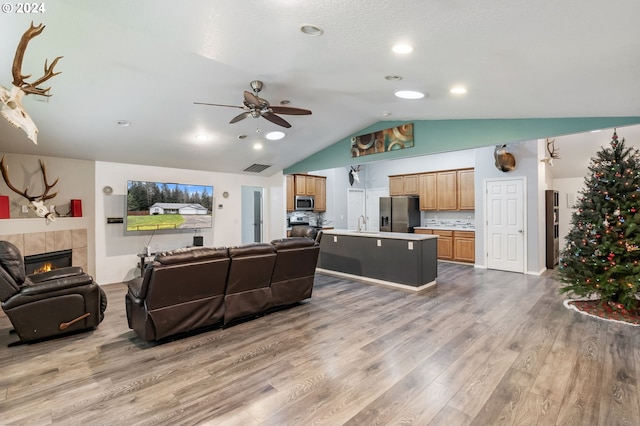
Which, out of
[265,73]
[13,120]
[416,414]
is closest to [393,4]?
[265,73]

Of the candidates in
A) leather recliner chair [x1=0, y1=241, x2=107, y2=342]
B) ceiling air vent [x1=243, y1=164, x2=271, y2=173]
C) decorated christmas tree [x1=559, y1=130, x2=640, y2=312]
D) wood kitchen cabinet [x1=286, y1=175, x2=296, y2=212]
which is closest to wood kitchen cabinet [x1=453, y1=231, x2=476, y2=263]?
decorated christmas tree [x1=559, y1=130, x2=640, y2=312]

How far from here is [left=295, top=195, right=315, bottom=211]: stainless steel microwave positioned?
8289 millimetres

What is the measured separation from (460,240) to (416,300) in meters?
3.53

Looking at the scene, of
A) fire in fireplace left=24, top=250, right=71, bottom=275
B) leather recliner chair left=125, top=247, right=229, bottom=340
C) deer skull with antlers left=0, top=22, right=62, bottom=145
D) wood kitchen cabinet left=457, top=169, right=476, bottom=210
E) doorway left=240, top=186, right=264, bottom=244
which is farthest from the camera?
doorway left=240, top=186, right=264, bottom=244

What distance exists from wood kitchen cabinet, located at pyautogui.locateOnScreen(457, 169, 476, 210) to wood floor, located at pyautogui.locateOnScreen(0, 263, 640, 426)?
3762 mm

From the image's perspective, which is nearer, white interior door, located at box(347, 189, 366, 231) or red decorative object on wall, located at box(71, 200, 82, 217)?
red decorative object on wall, located at box(71, 200, 82, 217)

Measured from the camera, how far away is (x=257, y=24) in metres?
2.26

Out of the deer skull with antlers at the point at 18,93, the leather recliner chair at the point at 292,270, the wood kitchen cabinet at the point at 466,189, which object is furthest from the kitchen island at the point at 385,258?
the deer skull with antlers at the point at 18,93

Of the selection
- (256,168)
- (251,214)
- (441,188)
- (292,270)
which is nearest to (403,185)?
(441,188)

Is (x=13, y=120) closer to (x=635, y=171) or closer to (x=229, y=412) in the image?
(x=229, y=412)

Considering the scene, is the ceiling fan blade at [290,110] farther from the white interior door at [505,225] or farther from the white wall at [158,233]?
the white interior door at [505,225]

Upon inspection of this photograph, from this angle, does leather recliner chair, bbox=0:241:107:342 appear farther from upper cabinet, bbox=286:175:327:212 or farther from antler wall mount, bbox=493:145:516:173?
antler wall mount, bbox=493:145:516:173

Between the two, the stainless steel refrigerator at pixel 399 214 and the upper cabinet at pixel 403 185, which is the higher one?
the upper cabinet at pixel 403 185

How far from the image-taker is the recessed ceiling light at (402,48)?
2350 mm
